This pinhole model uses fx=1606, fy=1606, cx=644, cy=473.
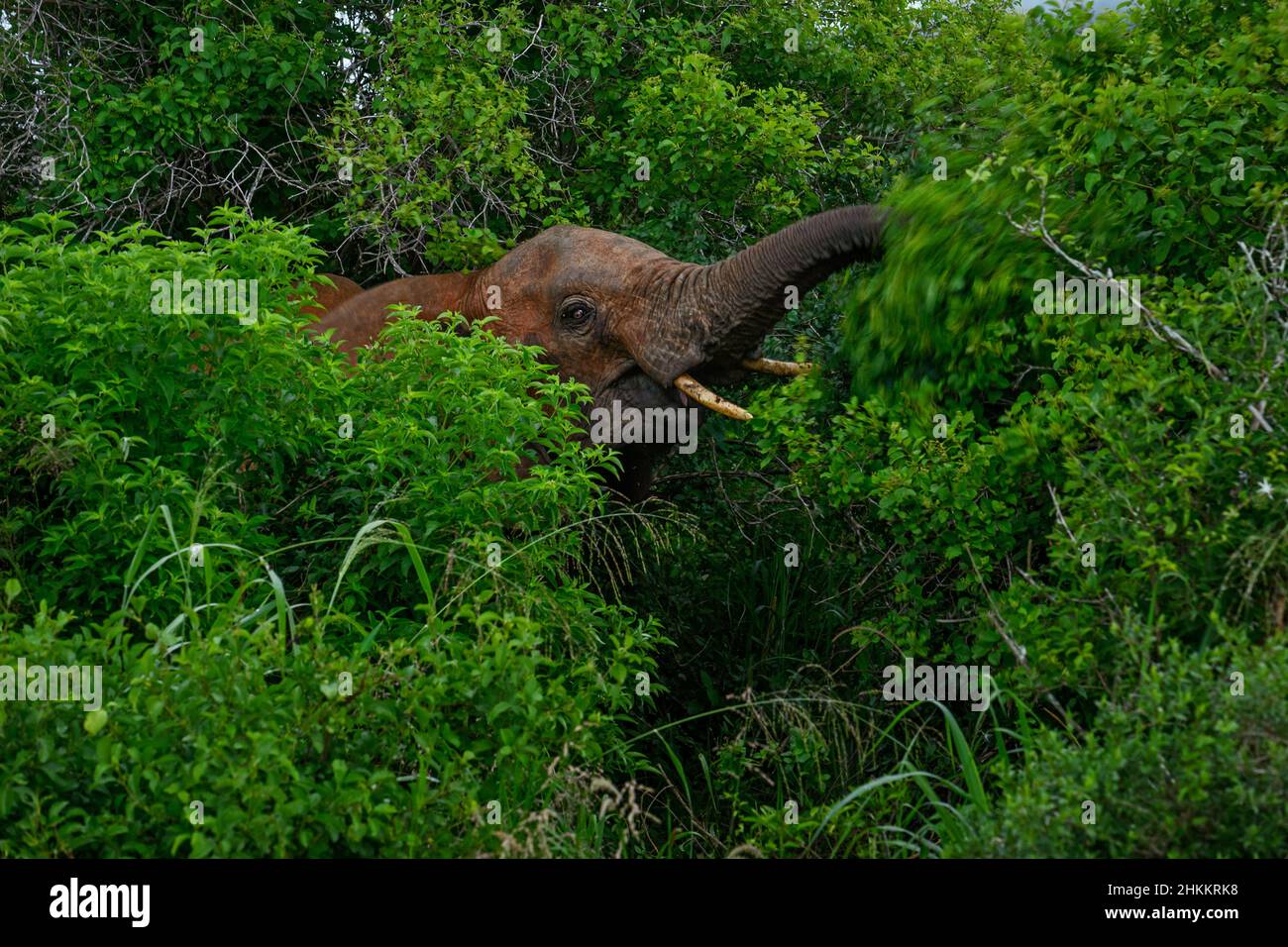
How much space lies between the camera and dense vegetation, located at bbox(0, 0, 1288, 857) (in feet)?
15.1

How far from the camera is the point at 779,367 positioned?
8.64 metres

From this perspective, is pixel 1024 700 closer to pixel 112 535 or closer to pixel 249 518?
pixel 249 518

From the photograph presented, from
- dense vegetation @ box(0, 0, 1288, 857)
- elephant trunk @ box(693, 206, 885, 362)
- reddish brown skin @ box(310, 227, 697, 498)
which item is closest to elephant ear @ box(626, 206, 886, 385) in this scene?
elephant trunk @ box(693, 206, 885, 362)

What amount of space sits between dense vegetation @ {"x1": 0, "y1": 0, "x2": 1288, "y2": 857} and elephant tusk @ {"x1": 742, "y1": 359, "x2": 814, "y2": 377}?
137mm

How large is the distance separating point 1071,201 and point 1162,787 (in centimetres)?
304

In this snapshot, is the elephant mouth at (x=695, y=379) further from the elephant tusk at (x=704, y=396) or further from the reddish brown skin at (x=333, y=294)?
the reddish brown skin at (x=333, y=294)

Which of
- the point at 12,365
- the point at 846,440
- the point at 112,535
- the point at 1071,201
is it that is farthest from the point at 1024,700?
the point at 12,365

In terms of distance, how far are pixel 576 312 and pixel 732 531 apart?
1.58m

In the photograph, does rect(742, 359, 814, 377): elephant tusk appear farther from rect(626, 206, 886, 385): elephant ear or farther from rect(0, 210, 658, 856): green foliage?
rect(0, 210, 658, 856): green foliage

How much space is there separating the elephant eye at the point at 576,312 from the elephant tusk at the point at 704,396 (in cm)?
67

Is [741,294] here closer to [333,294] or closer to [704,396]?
[704,396]

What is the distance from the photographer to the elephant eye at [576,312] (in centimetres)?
893

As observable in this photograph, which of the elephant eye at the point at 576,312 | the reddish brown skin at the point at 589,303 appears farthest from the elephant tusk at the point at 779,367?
the elephant eye at the point at 576,312

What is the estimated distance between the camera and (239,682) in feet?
15.3
